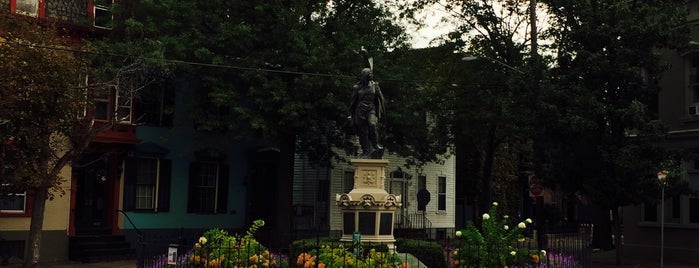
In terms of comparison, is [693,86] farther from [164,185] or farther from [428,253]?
[164,185]

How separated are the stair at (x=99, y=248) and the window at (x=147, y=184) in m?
1.29

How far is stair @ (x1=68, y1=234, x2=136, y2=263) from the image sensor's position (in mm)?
22422

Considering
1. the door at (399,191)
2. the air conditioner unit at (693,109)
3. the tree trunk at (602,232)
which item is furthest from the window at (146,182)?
the air conditioner unit at (693,109)

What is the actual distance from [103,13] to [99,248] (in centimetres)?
793

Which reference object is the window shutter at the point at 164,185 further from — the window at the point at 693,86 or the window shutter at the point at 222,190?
the window at the point at 693,86

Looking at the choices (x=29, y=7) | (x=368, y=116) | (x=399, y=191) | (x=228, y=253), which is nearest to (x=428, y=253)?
(x=368, y=116)

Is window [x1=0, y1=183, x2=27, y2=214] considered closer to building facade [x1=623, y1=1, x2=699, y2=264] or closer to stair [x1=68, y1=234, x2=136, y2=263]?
stair [x1=68, y1=234, x2=136, y2=263]

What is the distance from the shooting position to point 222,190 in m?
27.5

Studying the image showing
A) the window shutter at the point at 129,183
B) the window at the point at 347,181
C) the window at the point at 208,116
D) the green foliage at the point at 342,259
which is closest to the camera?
the green foliage at the point at 342,259

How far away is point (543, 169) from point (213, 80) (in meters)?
10.5

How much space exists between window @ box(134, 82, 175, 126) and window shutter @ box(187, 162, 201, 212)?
1.97 m

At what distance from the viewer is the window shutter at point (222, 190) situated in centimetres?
2741

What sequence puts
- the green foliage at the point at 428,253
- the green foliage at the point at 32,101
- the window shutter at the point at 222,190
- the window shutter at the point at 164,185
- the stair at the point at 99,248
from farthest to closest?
the window shutter at the point at 222,190
the window shutter at the point at 164,185
the stair at the point at 99,248
the green foliage at the point at 428,253
the green foliage at the point at 32,101

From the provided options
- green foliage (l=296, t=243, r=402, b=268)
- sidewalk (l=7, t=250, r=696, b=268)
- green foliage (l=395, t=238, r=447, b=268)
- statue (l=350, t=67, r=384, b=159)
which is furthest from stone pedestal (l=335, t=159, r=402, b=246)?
sidewalk (l=7, t=250, r=696, b=268)
